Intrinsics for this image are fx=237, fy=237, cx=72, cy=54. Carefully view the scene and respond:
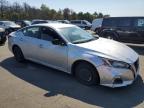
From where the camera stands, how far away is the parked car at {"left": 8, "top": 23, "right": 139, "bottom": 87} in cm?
561

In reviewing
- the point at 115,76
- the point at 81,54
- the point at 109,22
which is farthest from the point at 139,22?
the point at 115,76

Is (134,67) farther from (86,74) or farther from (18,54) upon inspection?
(18,54)

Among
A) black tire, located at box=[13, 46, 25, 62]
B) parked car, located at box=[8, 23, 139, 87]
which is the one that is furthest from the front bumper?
black tire, located at box=[13, 46, 25, 62]

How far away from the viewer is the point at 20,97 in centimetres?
542

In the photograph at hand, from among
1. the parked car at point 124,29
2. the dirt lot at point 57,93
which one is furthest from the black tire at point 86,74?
the parked car at point 124,29

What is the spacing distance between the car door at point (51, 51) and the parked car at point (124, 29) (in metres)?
6.72

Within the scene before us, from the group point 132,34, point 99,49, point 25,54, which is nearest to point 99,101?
point 99,49

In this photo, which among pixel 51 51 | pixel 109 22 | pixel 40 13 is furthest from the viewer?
pixel 40 13

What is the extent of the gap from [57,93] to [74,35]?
209 cm

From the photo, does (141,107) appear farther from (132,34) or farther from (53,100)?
(132,34)

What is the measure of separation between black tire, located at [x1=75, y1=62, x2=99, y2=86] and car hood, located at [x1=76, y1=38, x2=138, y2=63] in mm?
395

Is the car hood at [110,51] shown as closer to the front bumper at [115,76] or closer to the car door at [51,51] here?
the front bumper at [115,76]

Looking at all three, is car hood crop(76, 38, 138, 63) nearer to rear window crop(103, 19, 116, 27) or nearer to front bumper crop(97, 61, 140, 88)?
front bumper crop(97, 61, 140, 88)

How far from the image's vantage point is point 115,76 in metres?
5.52
